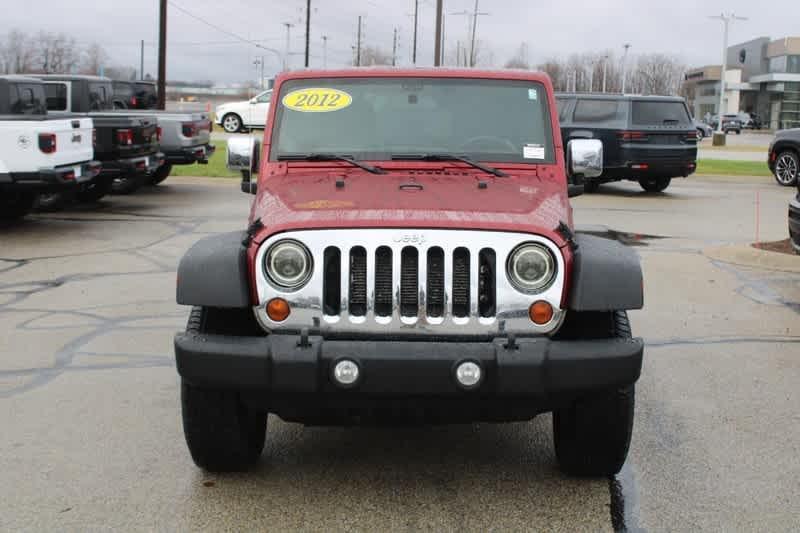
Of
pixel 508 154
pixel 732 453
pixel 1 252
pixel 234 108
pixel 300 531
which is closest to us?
pixel 300 531

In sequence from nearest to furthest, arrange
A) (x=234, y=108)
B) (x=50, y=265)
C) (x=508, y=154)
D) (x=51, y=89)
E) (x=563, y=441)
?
(x=563, y=441), (x=508, y=154), (x=50, y=265), (x=51, y=89), (x=234, y=108)

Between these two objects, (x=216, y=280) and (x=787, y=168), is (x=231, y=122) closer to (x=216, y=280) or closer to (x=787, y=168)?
(x=787, y=168)

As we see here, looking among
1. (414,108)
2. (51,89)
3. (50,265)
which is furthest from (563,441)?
(51,89)

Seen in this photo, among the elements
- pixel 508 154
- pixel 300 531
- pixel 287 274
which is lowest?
pixel 300 531

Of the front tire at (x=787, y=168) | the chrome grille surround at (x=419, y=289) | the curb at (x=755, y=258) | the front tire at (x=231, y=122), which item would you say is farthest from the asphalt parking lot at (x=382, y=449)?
the front tire at (x=231, y=122)

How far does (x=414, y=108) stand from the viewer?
5.55 meters

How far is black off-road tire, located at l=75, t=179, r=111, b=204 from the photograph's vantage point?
16.1 m

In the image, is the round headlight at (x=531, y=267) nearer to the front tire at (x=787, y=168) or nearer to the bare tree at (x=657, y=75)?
the front tire at (x=787, y=168)

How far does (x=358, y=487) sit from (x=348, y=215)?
1.23m

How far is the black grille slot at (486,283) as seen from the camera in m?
4.09

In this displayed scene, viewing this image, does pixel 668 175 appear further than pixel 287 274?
Yes

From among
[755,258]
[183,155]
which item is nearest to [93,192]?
[183,155]

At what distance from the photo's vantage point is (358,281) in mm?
4109

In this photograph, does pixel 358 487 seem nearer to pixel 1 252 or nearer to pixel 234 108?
pixel 1 252
